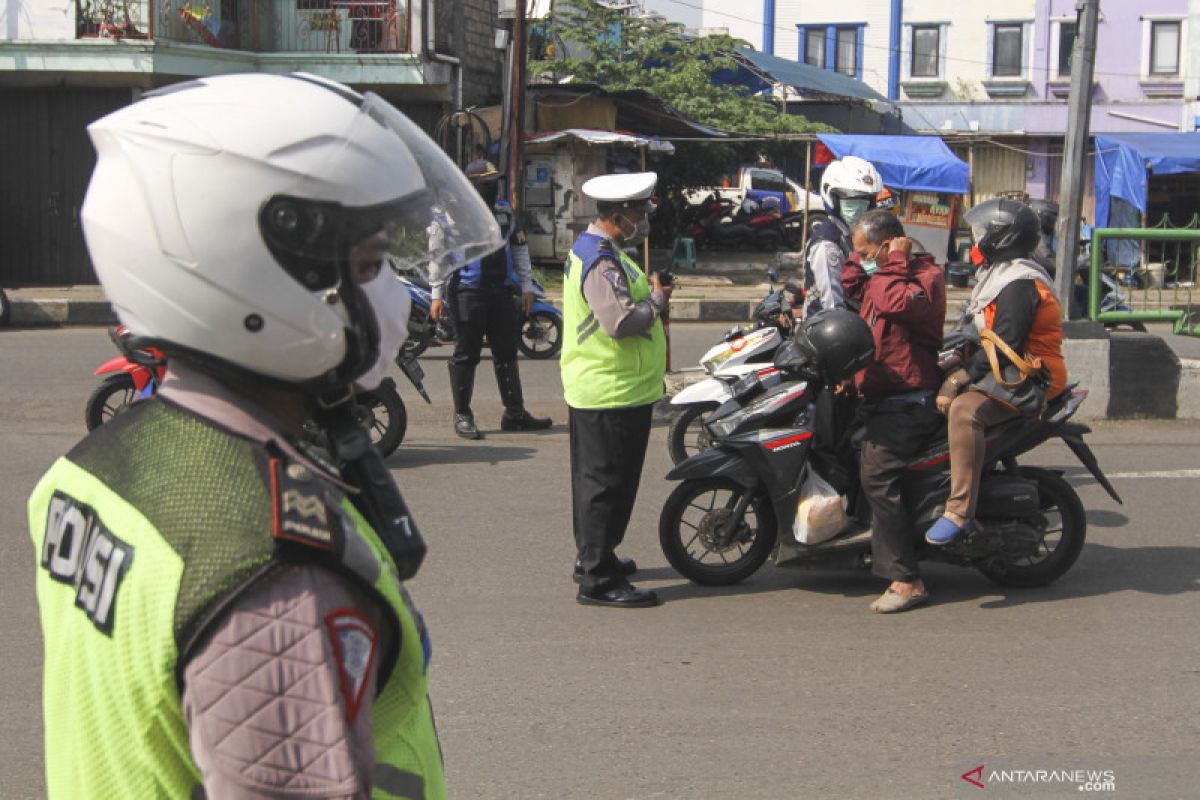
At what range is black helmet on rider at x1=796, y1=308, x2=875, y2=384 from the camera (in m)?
5.64

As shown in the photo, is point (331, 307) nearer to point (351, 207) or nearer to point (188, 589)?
point (351, 207)

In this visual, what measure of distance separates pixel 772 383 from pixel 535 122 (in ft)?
52.1

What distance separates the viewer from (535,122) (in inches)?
882

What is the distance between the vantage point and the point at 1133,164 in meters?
24.2

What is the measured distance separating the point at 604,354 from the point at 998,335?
161 centimetres

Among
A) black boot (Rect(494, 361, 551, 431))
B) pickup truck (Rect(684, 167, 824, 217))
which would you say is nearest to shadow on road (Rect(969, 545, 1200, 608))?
black boot (Rect(494, 361, 551, 431))

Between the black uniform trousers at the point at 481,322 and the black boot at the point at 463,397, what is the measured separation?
5 centimetres

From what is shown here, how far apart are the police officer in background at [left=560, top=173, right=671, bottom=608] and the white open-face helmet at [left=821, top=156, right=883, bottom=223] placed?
6.76 feet

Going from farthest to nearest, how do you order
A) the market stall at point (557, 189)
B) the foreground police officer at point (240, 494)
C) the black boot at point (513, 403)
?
the market stall at point (557, 189)
the black boot at point (513, 403)
the foreground police officer at point (240, 494)

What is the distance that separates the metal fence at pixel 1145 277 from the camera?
998 cm

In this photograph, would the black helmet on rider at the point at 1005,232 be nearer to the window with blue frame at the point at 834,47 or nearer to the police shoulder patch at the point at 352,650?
the police shoulder patch at the point at 352,650

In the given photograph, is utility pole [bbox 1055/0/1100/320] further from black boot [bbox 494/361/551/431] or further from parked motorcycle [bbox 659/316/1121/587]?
parked motorcycle [bbox 659/316/1121/587]

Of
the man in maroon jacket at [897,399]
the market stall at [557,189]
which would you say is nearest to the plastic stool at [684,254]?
the market stall at [557,189]

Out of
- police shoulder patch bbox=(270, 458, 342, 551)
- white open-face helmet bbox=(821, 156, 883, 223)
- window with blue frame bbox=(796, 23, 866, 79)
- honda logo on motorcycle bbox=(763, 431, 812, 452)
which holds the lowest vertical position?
honda logo on motorcycle bbox=(763, 431, 812, 452)
